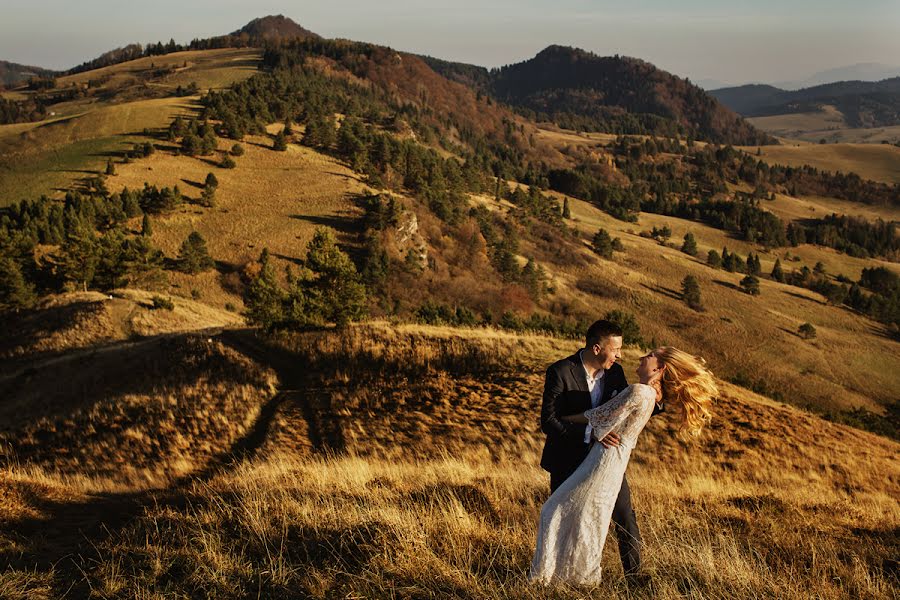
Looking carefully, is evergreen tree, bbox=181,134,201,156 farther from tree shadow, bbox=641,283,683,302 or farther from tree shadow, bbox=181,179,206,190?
tree shadow, bbox=641,283,683,302

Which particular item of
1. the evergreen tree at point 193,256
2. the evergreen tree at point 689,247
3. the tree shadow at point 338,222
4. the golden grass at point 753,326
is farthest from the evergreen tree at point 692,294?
the evergreen tree at point 193,256

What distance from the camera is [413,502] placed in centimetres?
673

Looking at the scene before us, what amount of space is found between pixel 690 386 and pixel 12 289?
184ft

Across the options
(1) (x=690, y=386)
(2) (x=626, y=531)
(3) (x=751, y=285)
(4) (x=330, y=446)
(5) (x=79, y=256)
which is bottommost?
(3) (x=751, y=285)

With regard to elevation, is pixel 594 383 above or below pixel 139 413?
above

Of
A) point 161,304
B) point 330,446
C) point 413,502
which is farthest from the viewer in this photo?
point 161,304

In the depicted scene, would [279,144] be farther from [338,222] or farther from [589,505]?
[589,505]

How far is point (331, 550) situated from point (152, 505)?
4264 mm

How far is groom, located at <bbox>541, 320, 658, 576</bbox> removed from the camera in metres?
Answer: 4.72

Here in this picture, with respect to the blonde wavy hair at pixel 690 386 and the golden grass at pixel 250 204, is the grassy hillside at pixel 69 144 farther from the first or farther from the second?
the blonde wavy hair at pixel 690 386

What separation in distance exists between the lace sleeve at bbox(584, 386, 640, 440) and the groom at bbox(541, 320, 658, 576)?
0.38 ft

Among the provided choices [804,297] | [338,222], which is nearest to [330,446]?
[338,222]

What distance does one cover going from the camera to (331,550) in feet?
16.8

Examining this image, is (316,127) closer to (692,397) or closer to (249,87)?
(249,87)
